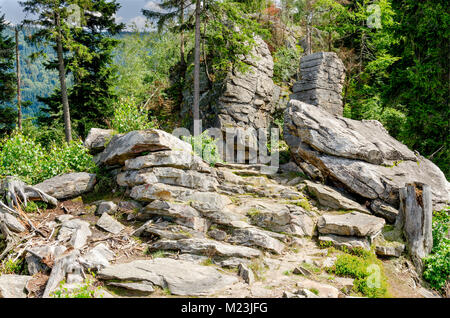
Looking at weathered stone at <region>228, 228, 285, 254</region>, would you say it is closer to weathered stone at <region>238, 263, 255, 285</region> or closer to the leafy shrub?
weathered stone at <region>238, 263, 255, 285</region>

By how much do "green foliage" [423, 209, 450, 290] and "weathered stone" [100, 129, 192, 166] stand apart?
8.38 meters

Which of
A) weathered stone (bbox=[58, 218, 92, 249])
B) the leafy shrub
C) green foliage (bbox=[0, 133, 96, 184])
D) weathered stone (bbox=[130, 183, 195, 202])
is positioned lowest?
weathered stone (bbox=[58, 218, 92, 249])

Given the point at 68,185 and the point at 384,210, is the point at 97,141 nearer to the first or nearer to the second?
the point at 68,185

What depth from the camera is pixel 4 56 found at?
69.8ft

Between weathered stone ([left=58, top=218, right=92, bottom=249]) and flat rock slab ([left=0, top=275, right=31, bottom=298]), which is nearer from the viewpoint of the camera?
flat rock slab ([left=0, top=275, right=31, bottom=298])

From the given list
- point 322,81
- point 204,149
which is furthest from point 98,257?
point 322,81

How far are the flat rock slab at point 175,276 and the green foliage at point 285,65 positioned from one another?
17138 mm

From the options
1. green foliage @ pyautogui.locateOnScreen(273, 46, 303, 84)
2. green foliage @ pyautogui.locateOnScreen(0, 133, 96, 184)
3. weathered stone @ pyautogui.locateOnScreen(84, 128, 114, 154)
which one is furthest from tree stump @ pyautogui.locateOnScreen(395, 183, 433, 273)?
green foliage @ pyautogui.locateOnScreen(273, 46, 303, 84)

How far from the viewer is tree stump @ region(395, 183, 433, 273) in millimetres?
8516

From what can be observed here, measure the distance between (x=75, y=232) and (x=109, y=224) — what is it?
1.02m

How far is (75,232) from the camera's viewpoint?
777 cm

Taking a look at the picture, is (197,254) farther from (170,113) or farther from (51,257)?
(170,113)

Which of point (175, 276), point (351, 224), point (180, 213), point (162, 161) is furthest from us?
point (162, 161)

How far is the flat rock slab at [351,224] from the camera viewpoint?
27.5ft
